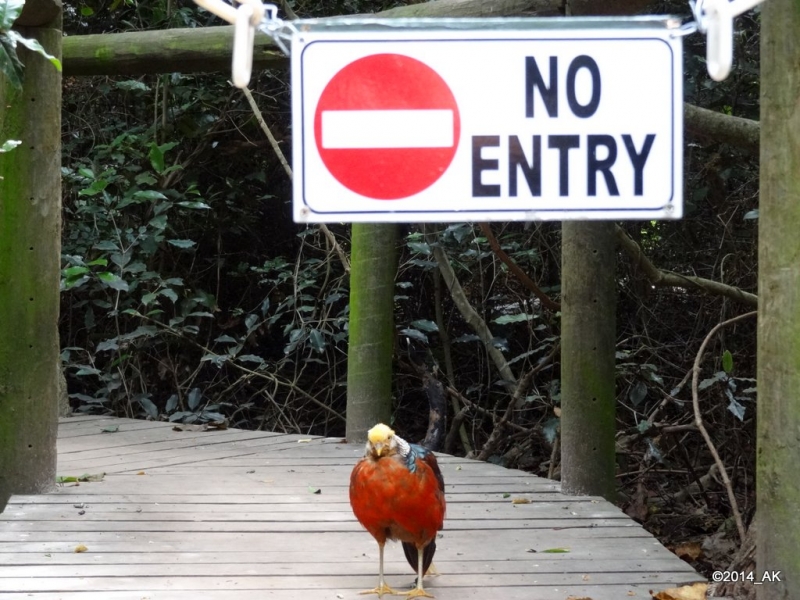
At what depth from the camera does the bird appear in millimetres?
3141

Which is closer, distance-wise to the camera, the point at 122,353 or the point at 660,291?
the point at 660,291

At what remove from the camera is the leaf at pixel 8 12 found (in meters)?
2.21

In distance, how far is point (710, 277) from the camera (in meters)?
7.05

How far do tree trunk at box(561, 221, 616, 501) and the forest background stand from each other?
1.72 metres

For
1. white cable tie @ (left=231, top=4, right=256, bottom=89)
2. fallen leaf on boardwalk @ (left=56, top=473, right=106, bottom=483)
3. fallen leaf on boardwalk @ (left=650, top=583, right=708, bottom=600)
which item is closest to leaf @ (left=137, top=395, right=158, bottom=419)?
fallen leaf on boardwalk @ (left=56, top=473, right=106, bottom=483)

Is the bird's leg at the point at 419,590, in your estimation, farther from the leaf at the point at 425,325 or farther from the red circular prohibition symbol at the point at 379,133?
the leaf at the point at 425,325

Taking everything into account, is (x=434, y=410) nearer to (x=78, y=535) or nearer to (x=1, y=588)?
(x=78, y=535)

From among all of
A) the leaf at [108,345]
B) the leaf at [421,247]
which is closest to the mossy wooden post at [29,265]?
the leaf at [421,247]

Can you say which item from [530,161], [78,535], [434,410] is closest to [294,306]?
[434,410]

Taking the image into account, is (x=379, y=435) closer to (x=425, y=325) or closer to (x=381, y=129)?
(x=381, y=129)

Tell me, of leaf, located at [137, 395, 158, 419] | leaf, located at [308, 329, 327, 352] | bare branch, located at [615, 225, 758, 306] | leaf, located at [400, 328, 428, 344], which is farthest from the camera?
leaf, located at [137, 395, 158, 419]

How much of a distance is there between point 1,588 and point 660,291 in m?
5.13

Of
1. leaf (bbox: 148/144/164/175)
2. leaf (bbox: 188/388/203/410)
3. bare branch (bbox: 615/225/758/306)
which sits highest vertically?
leaf (bbox: 148/144/164/175)

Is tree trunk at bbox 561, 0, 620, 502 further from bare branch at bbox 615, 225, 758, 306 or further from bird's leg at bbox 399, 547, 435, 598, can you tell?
bird's leg at bbox 399, 547, 435, 598
